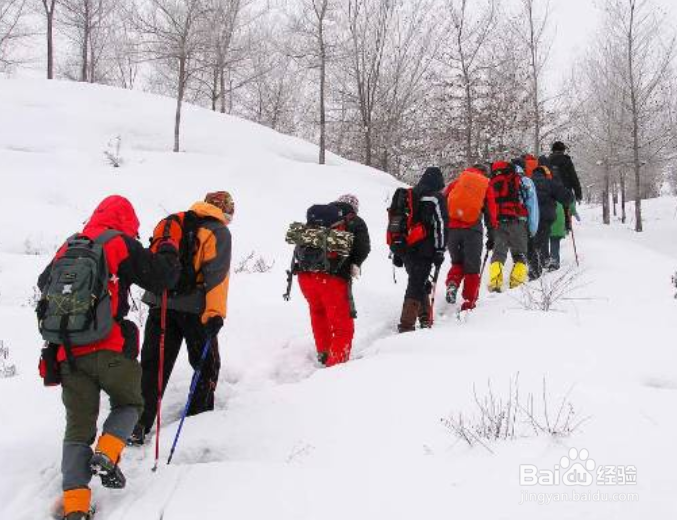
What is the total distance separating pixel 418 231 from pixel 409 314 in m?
0.93

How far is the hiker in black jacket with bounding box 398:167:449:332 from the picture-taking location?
20.7 ft

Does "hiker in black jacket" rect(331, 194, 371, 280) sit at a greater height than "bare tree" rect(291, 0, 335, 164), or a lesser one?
lesser

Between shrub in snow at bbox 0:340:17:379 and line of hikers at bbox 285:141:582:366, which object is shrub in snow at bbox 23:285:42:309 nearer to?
shrub in snow at bbox 0:340:17:379

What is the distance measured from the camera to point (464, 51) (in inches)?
888

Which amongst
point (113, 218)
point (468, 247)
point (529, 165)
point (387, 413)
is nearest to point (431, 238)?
point (468, 247)

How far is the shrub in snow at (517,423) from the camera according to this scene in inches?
117

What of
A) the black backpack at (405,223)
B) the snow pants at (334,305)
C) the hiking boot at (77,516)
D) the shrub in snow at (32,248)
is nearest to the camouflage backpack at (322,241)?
the snow pants at (334,305)

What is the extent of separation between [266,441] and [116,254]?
5.06 feet

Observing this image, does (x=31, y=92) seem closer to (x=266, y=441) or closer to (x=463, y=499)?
(x=266, y=441)

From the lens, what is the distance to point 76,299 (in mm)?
2996

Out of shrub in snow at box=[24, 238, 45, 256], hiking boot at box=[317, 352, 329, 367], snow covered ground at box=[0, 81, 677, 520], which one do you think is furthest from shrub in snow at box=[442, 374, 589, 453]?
shrub in snow at box=[24, 238, 45, 256]

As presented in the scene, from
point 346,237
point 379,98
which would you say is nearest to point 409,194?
point 346,237

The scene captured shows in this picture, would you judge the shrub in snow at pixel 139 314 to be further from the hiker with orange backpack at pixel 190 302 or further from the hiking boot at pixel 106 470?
the hiking boot at pixel 106 470

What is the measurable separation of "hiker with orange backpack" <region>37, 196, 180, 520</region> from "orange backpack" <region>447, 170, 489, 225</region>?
15.1 ft
